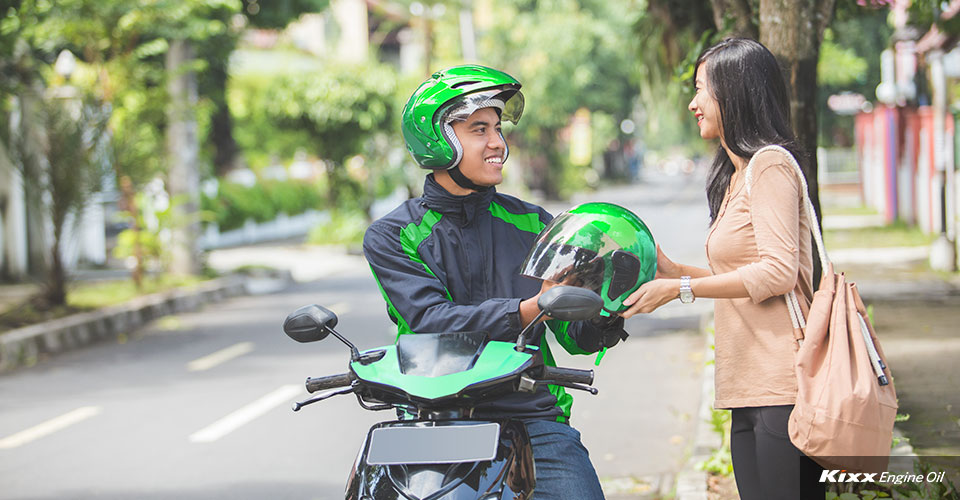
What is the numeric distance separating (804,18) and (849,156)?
37226 millimetres

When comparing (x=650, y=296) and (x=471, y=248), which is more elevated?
(x=471, y=248)

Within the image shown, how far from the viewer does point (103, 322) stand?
41.1 ft

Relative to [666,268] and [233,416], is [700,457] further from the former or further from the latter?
[233,416]

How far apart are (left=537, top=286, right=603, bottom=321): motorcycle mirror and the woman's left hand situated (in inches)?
11.5

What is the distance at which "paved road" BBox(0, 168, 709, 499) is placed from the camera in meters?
6.26

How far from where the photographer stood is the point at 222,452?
6.92 metres

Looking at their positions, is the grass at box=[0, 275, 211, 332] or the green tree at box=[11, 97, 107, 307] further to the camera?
the green tree at box=[11, 97, 107, 307]

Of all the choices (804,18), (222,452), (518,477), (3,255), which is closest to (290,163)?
(3,255)

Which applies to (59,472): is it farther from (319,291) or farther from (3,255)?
(3,255)

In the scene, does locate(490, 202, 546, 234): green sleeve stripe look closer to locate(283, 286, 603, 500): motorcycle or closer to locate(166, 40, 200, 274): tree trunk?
locate(283, 286, 603, 500): motorcycle

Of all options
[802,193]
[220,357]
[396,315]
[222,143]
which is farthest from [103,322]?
[222,143]

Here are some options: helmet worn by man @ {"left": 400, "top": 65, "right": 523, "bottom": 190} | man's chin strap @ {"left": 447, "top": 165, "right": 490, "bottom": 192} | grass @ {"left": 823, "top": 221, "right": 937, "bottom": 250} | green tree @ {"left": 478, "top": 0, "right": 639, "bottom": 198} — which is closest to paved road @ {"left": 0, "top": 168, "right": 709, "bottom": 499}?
man's chin strap @ {"left": 447, "top": 165, "right": 490, "bottom": 192}

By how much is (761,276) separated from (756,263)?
0.04 m

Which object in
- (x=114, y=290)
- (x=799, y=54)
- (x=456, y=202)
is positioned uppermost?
(x=799, y=54)
